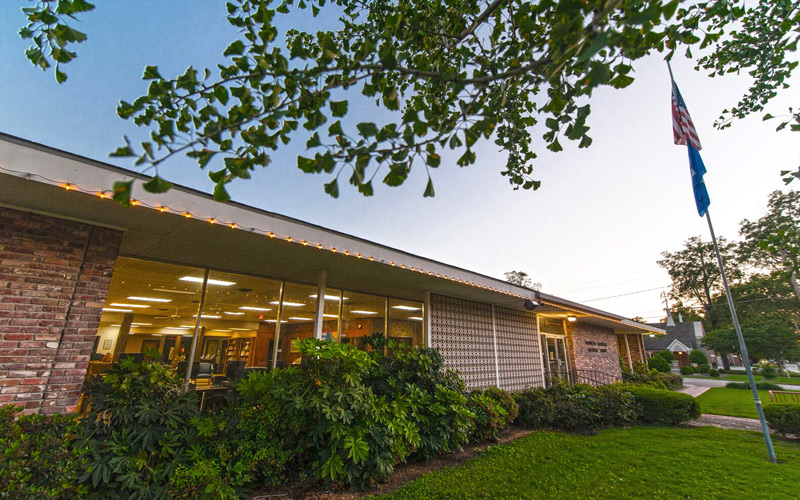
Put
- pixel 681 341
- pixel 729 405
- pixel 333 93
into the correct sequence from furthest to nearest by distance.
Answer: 1. pixel 681 341
2. pixel 729 405
3. pixel 333 93

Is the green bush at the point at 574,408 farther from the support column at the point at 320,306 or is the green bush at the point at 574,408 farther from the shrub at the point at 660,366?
the shrub at the point at 660,366

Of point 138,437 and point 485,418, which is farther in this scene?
point 485,418

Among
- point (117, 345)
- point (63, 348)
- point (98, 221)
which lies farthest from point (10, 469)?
point (117, 345)

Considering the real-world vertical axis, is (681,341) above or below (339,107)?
above

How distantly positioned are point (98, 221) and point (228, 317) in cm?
309

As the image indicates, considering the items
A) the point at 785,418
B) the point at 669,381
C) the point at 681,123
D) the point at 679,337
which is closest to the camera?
the point at 681,123

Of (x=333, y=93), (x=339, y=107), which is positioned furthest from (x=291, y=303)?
(x=339, y=107)

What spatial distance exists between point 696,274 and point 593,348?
34639 mm

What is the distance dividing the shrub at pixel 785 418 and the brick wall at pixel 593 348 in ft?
16.1

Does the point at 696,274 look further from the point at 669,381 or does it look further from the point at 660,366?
the point at 669,381

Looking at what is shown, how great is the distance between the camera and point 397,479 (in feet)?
14.8

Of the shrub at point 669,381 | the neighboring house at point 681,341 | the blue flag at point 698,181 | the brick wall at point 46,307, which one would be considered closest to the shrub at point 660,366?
the shrub at point 669,381

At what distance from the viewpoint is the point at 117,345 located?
18.8 ft

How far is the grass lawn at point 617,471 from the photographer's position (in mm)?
4137
